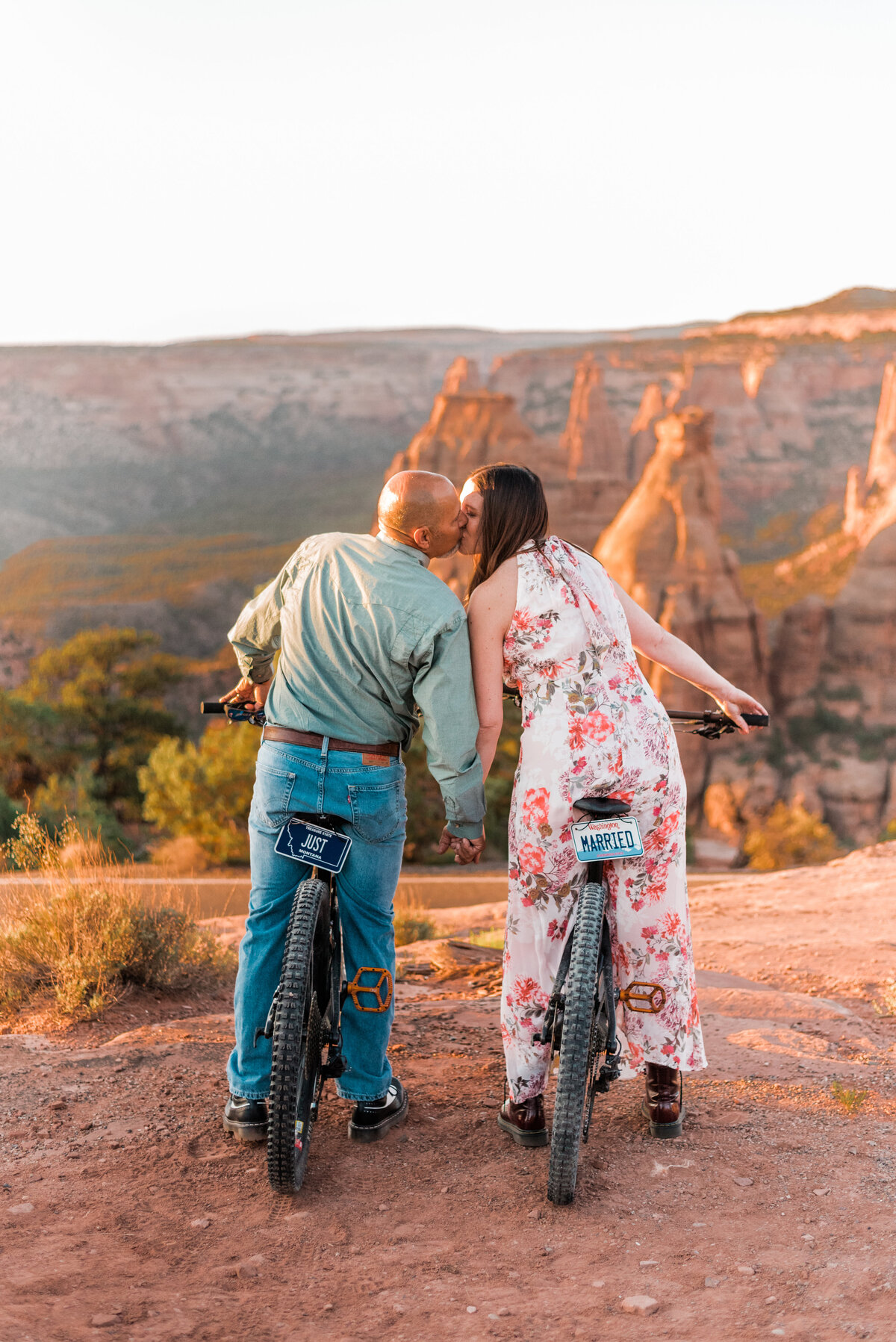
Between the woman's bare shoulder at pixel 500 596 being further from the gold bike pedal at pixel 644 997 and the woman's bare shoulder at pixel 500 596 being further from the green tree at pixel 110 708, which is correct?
the green tree at pixel 110 708

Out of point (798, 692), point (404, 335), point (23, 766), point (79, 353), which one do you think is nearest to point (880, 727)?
point (798, 692)

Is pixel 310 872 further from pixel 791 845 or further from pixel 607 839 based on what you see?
pixel 791 845

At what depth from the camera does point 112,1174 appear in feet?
10.2

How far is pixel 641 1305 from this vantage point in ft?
7.91

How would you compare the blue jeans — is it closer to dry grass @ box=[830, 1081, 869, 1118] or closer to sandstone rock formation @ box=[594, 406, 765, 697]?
dry grass @ box=[830, 1081, 869, 1118]

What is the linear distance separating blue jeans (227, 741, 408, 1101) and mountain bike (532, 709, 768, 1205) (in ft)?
1.72

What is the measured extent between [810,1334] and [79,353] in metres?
118

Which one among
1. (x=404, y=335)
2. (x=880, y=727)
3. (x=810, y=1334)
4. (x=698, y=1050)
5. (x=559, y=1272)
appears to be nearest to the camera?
(x=810, y=1334)

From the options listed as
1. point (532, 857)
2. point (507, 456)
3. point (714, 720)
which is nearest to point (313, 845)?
point (532, 857)

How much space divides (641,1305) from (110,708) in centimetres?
2868

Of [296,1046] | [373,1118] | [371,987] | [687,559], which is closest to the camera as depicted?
[296,1046]

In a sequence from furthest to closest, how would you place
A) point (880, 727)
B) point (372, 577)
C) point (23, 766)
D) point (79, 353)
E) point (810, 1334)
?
point (79, 353) < point (880, 727) < point (23, 766) < point (372, 577) < point (810, 1334)

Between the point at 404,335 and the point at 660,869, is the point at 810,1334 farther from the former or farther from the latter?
the point at 404,335

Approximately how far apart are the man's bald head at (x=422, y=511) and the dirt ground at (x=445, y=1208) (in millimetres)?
1780
